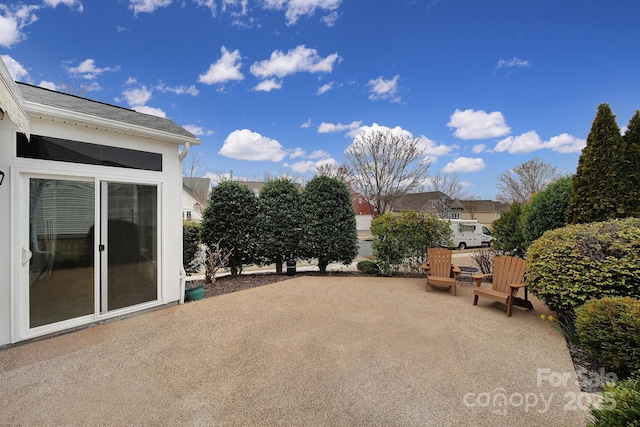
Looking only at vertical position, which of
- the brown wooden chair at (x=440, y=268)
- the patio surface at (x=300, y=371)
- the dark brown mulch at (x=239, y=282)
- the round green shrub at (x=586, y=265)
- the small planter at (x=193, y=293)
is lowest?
the dark brown mulch at (x=239, y=282)

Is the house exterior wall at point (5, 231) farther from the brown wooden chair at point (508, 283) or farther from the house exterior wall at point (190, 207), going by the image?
the house exterior wall at point (190, 207)

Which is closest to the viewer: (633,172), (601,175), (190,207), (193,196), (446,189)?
(633,172)

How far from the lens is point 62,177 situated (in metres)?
3.55

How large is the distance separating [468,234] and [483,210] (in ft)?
68.3

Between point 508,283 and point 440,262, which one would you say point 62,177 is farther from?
point 508,283

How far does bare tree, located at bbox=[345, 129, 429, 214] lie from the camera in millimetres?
16188

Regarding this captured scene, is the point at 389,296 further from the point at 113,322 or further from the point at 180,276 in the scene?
the point at 113,322

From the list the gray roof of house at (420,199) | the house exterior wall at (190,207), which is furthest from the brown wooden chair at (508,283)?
the house exterior wall at (190,207)

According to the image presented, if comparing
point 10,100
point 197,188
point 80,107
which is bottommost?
point 10,100

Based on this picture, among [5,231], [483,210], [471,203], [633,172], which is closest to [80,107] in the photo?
[5,231]

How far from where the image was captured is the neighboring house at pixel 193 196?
24.1m

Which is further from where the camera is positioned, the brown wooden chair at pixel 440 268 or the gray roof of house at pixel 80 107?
the brown wooden chair at pixel 440 268

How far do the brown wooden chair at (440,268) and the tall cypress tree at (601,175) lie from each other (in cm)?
216

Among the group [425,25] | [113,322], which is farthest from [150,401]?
[425,25]
